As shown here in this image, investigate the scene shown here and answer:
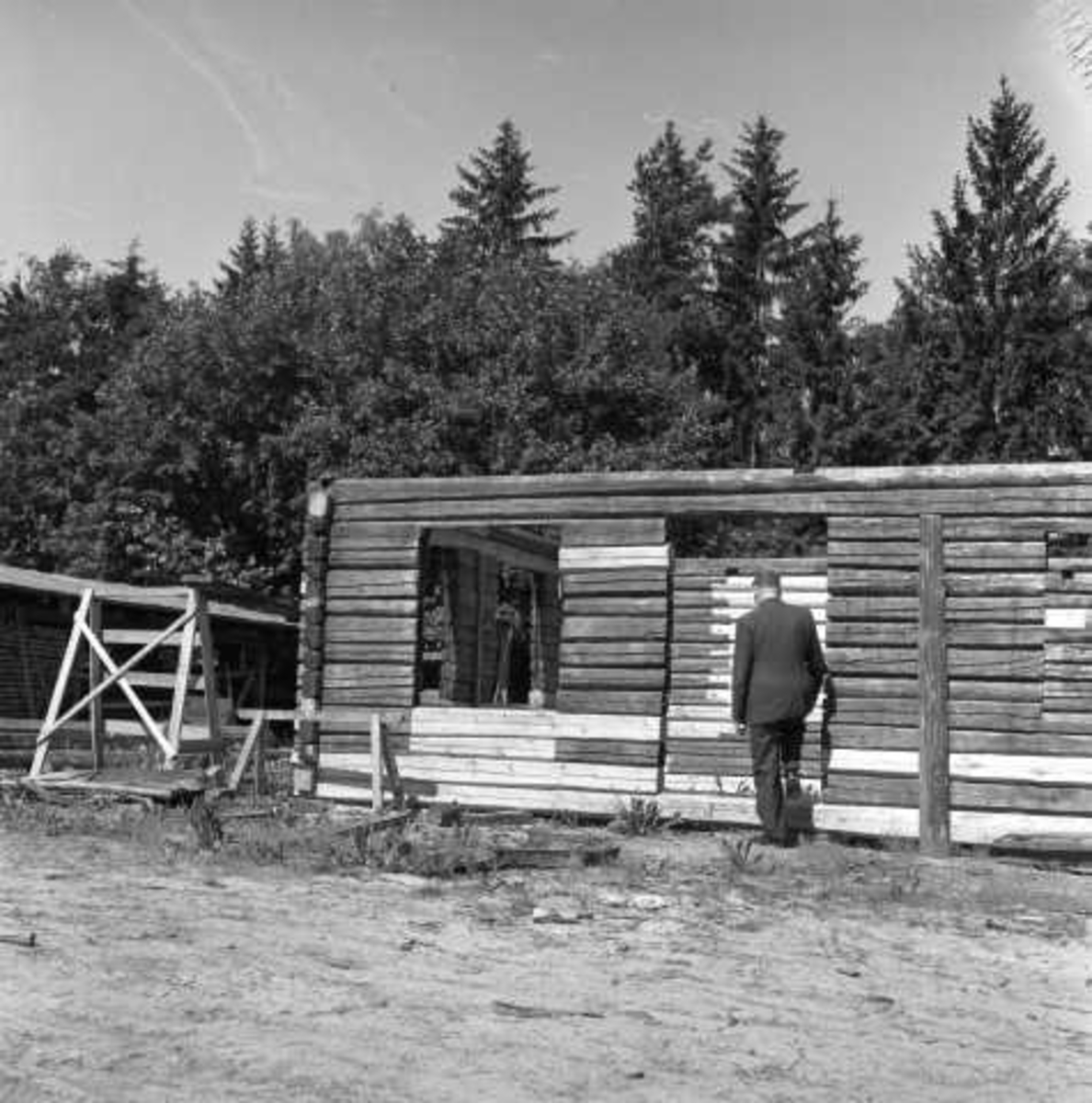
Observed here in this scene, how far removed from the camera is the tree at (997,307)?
3238cm

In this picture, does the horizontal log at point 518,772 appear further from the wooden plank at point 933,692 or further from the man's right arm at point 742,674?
the wooden plank at point 933,692

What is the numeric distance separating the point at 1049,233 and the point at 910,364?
15.6 ft

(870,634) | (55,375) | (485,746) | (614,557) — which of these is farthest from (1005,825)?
(55,375)

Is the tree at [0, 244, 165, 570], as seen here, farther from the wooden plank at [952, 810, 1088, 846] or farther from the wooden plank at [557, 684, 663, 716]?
the wooden plank at [952, 810, 1088, 846]

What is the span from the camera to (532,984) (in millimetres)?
5422

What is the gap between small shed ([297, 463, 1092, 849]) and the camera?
9.88m

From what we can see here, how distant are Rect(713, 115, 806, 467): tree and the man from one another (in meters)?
30.6

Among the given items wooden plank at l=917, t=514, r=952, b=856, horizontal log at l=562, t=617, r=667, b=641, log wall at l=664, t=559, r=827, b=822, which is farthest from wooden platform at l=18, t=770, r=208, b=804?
wooden plank at l=917, t=514, r=952, b=856

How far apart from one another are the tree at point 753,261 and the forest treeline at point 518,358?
0.26ft

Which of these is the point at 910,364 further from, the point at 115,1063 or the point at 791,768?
the point at 115,1063

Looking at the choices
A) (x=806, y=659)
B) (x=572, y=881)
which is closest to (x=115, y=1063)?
(x=572, y=881)

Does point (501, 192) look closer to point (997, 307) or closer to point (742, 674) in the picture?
point (997, 307)

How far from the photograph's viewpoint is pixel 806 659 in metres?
9.51

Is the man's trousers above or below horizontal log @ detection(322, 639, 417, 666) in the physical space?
below
